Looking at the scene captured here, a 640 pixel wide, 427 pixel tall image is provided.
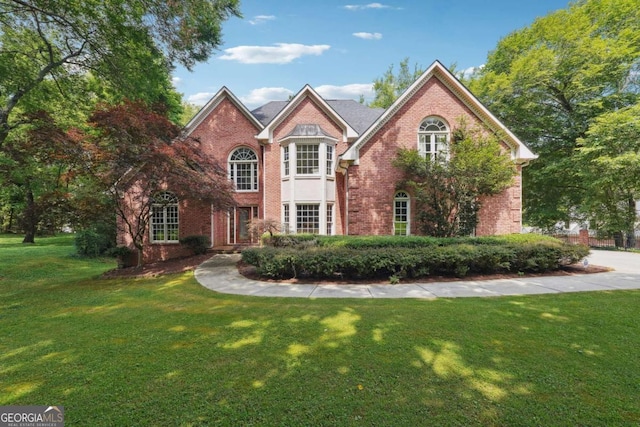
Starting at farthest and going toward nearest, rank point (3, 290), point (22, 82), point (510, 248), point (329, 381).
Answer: point (22, 82)
point (510, 248)
point (3, 290)
point (329, 381)

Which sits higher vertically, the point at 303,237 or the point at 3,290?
the point at 303,237

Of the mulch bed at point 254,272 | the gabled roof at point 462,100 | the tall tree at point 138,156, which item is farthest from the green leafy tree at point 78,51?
the gabled roof at point 462,100

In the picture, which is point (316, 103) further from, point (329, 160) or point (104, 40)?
point (104, 40)

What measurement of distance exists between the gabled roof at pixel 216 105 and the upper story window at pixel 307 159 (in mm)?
3968

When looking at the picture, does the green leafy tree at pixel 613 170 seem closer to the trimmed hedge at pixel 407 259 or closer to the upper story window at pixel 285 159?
the trimmed hedge at pixel 407 259

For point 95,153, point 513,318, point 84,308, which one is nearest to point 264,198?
point 95,153

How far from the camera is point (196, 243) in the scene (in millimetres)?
15141

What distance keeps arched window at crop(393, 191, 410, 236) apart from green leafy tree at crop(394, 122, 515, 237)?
0.70 m

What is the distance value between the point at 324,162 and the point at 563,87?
2046 cm

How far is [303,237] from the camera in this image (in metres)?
11.7

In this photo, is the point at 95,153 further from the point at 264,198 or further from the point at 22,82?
the point at 264,198

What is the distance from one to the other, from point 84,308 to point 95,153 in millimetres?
6161

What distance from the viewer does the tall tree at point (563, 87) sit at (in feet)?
62.2

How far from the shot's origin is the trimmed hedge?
29.0 ft
